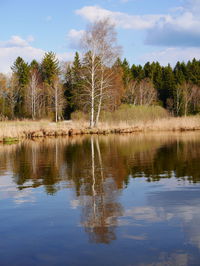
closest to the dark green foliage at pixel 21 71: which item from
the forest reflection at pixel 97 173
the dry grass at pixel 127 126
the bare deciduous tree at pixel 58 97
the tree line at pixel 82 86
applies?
the tree line at pixel 82 86

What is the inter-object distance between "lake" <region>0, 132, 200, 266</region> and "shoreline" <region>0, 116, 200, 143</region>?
Answer: 19805 millimetres

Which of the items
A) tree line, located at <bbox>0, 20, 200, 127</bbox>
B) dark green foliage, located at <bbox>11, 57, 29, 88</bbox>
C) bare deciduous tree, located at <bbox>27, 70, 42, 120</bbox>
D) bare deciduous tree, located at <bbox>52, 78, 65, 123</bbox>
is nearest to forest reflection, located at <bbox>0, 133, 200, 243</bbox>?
tree line, located at <bbox>0, 20, 200, 127</bbox>

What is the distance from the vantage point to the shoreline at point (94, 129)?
33719 mm

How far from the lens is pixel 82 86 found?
141ft

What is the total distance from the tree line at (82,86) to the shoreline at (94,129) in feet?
11.7

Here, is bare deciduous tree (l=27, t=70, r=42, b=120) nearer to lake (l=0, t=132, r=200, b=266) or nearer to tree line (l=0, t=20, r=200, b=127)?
tree line (l=0, t=20, r=200, b=127)

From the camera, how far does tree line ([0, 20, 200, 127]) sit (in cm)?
4100

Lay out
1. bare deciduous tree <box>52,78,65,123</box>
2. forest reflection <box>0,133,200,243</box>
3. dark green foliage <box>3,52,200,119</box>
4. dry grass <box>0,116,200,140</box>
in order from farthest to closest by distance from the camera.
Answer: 1. dark green foliage <box>3,52,200,119</box>
2. bare deciduous tree <box>52,78,65,123</box>
3. dry grass <box>0,116,200,140</box>
4. forest reflection <box>0,133,200,243</box>

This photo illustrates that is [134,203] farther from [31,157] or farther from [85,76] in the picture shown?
[85,76]

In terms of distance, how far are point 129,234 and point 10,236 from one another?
6.91 feet

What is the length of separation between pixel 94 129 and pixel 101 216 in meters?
28.9

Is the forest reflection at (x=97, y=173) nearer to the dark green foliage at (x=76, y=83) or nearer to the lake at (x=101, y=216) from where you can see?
the lake at (x=101, y=216)

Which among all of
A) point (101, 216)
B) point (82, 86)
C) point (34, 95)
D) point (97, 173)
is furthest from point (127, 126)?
point (101, 216)

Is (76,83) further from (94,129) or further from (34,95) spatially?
(94,129)
